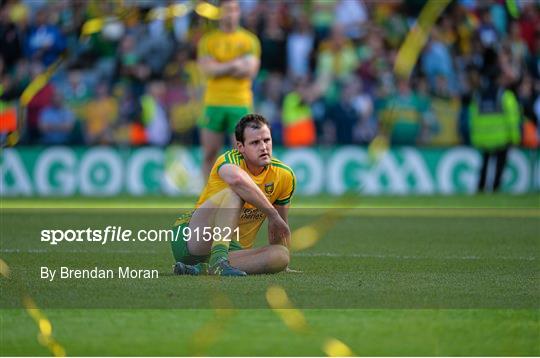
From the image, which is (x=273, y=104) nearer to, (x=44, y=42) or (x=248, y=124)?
(x=44, y=42)

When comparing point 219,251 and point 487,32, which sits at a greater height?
point 487,32

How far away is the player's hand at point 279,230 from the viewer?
27.6ft

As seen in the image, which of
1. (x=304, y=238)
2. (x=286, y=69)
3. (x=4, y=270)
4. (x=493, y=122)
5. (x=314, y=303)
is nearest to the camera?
(x=314, y=303)

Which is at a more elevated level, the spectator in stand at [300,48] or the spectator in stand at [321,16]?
Result: the spectator in stand at [321,16]

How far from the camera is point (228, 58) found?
14.0 meters

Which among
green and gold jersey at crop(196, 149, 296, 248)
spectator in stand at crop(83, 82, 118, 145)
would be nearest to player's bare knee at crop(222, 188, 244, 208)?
green and gold jersey at crop(196, 149, 296, 248)

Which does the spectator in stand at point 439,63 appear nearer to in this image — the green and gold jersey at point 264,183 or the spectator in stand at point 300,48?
the spectator in stand at point 300,48

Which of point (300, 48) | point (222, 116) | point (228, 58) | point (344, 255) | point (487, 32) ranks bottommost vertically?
point (344, 255)

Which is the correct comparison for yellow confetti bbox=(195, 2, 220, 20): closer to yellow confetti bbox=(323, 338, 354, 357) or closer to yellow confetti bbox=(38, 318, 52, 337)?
yellow confetti bbox=(38, 318, 52, 337)

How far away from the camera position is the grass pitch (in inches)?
243

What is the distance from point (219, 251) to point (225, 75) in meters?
5.82

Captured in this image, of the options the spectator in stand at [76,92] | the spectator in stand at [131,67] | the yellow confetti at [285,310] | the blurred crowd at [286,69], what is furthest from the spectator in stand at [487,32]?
the yellow confetti at [285,310]

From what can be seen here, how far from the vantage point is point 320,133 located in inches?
830

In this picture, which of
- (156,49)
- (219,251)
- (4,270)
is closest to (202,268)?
(219,251)
